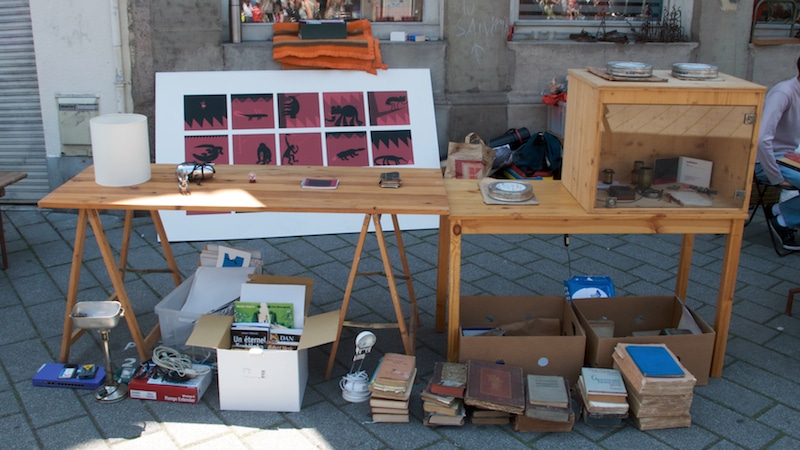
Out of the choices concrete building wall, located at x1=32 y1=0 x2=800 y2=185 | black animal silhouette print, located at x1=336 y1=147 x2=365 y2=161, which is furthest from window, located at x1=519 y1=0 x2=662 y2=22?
black animal silhouette print, located at x1=336 y1=147 x2=365 y2=161

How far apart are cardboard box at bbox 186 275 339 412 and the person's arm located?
360cm

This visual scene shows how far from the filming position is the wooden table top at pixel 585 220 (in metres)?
3.95

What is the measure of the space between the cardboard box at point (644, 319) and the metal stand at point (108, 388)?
7.77 feet

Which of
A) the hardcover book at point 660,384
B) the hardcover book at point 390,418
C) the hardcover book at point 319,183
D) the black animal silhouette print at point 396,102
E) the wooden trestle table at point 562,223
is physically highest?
the black animal silhouette print at point 396,102

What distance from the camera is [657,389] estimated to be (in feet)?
12.2

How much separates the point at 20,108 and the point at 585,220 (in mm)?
4827

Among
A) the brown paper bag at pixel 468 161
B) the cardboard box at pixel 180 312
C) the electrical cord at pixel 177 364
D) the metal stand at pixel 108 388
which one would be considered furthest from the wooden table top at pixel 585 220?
the brown paper bag at pixel 468 161

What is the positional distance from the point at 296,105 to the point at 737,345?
12.2 ft

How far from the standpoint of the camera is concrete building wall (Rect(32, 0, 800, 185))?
6.21 m

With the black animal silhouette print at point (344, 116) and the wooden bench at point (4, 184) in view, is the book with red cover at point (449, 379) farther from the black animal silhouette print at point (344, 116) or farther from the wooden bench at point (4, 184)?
the wooden bench at point (4, 184)

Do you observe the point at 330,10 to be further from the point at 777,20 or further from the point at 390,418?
the point at 777,20

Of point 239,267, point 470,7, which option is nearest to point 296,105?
point 470,7

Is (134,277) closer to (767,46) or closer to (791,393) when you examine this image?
(791,393)

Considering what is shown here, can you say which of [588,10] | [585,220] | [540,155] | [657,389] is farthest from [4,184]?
[588,10]
